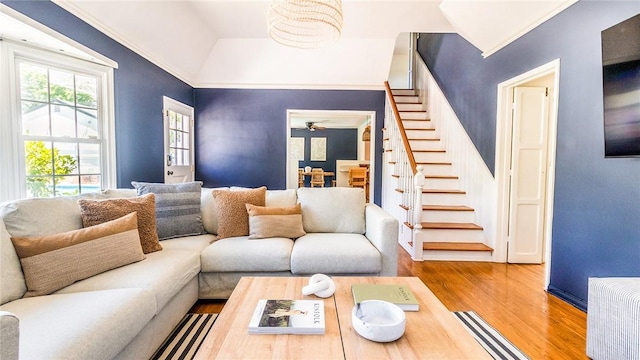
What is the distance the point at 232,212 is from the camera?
250 cm

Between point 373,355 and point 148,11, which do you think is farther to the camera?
point 148,11

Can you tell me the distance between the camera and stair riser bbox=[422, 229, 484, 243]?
11.5 ft

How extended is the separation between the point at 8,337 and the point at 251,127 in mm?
4298

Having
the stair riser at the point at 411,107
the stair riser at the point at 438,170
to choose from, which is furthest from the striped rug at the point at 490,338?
the stair riser at the point at 411,107

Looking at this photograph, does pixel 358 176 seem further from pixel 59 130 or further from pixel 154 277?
pixel 154 277

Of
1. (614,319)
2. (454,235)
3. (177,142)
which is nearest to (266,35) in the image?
(177,142)

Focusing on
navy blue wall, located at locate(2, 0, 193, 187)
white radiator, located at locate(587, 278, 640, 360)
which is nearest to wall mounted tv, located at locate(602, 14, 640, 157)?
white radiator, located at locate(587, 278, 640, 360)

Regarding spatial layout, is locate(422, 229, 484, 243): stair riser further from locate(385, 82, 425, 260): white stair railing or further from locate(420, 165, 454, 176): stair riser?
locate(420, 165, 454, 176): stair riser

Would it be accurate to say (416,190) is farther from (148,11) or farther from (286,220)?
(148,11)

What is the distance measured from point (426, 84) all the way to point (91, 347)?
558cm

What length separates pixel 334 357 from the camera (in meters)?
0.97

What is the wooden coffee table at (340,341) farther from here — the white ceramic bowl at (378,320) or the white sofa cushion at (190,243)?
the white sofa cushion at (190,243)

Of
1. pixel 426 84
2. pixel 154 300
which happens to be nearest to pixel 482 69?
pixel 426 84

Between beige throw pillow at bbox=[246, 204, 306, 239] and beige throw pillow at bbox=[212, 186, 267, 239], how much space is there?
7cm
